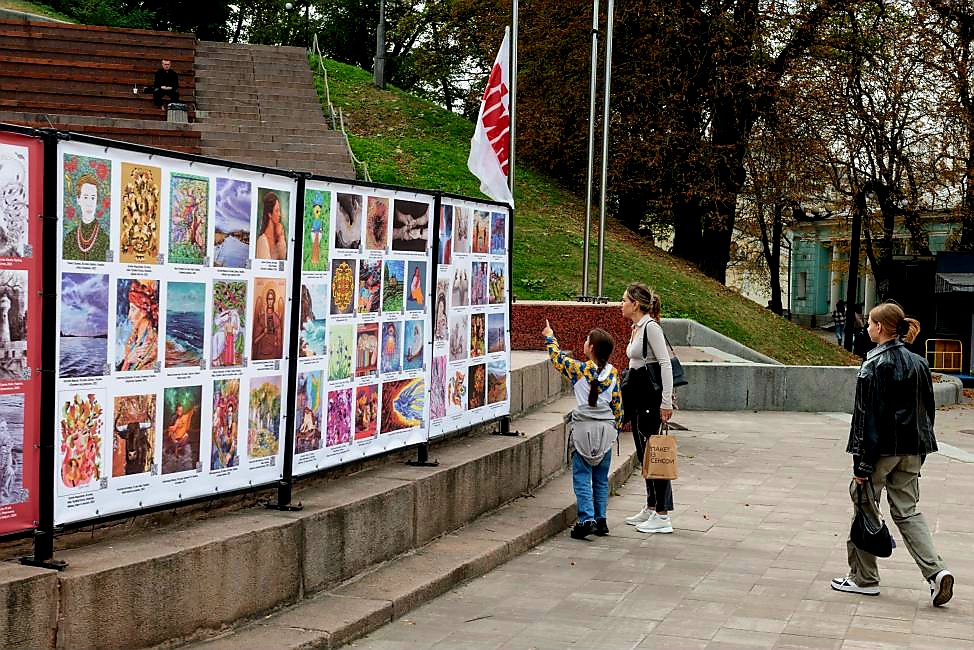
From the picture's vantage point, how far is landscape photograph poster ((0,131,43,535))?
483 cm

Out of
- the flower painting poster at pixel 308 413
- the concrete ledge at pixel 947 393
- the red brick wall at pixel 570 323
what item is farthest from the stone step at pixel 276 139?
the flower painting poster at pixel 308 413

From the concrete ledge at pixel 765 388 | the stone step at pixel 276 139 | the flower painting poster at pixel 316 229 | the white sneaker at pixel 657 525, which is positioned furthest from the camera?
the stone step at pixel 276 139

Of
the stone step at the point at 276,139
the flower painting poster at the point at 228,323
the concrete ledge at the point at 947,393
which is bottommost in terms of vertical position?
the concrete ledge at the point at 947,393

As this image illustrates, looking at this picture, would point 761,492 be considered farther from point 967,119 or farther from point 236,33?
point 236,33

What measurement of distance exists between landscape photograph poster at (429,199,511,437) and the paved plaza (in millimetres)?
1217

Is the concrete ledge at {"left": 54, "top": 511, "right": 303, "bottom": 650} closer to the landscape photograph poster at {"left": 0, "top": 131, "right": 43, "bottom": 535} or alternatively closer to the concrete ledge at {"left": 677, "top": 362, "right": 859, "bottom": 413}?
the landscape photograph poster at {"left": 0, "top": 131, "right": 43, "bottom": 535}

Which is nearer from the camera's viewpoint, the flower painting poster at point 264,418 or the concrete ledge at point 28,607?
the concrete ledge at point 28,607

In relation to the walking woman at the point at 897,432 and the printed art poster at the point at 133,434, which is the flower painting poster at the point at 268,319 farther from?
the walking woman at the point at 897,432

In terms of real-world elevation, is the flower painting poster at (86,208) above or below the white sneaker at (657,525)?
above

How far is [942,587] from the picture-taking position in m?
7.48

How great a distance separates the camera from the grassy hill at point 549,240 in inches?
934

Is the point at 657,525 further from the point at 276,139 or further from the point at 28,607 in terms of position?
the point at 276,139

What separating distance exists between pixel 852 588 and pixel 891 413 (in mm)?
1193

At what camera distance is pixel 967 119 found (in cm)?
3036
